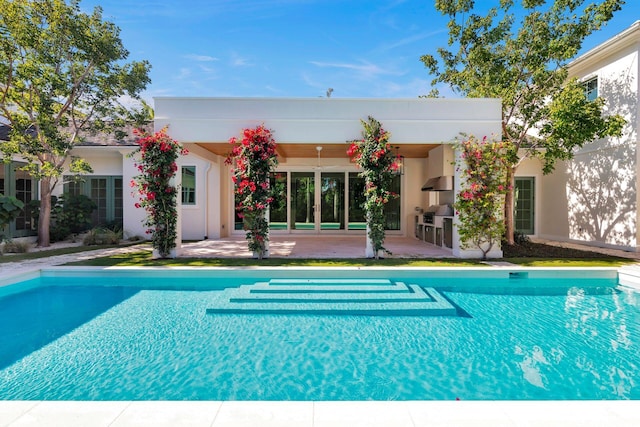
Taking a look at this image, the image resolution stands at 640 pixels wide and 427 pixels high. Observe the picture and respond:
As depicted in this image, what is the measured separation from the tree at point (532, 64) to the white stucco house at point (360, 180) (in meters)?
1.92

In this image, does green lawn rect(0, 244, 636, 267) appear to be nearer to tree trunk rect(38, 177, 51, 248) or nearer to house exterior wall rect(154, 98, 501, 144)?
tree trunk rect(38, 177, 51, 248)

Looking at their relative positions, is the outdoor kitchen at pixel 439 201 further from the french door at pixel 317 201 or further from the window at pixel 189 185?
the window at pixel 189 185

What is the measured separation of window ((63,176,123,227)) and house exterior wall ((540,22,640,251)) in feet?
64.4

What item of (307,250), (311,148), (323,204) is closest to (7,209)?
(307,250)

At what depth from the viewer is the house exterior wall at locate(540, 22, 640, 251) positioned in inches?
486

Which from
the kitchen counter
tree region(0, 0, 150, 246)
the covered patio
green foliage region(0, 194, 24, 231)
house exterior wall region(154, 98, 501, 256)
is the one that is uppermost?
tree region(0, 0, 150, 246)

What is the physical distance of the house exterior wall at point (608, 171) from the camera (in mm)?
12336

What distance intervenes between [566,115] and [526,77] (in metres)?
2.58

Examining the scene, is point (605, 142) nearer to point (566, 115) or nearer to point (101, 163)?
point (566, 115)

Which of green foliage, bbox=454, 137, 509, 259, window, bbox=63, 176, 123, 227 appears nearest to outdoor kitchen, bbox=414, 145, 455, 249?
green foliage, bbox=454, 137, 509, 259

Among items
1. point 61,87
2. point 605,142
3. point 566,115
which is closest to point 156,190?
point 61,87

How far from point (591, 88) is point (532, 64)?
479 centimetres
